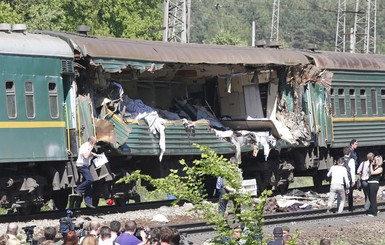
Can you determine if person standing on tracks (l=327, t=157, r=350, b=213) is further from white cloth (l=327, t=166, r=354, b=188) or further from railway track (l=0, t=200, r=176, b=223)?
railway track (l=0, t=200, r=176, b=223)

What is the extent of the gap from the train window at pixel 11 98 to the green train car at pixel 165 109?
0.02 m

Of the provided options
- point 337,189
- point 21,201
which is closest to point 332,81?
point 337,189

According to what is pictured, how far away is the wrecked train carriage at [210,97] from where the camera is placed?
20.3 metres

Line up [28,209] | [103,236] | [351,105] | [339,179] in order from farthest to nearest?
[351,105], [339,179], [28,209], [103,236]

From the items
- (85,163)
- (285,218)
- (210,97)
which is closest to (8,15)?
(210,97)

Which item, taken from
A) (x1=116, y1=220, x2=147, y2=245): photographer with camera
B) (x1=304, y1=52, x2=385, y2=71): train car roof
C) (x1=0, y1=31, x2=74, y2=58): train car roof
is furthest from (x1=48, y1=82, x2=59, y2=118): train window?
(x1=304, y1=52, x2=385, y2=71): train car roof

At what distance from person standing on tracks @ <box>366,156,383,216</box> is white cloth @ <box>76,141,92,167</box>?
20.1 ft

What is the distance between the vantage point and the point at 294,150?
25.5 meters

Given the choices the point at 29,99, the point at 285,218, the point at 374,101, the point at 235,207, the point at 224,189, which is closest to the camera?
the point at 235,207

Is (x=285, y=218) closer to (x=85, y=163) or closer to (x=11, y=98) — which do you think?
(x=85, y=163)

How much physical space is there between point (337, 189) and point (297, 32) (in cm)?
10674

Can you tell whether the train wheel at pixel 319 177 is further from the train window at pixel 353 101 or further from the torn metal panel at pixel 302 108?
the train window at pixel 353 101

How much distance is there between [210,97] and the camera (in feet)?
81.5

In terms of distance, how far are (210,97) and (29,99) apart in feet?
24.3
